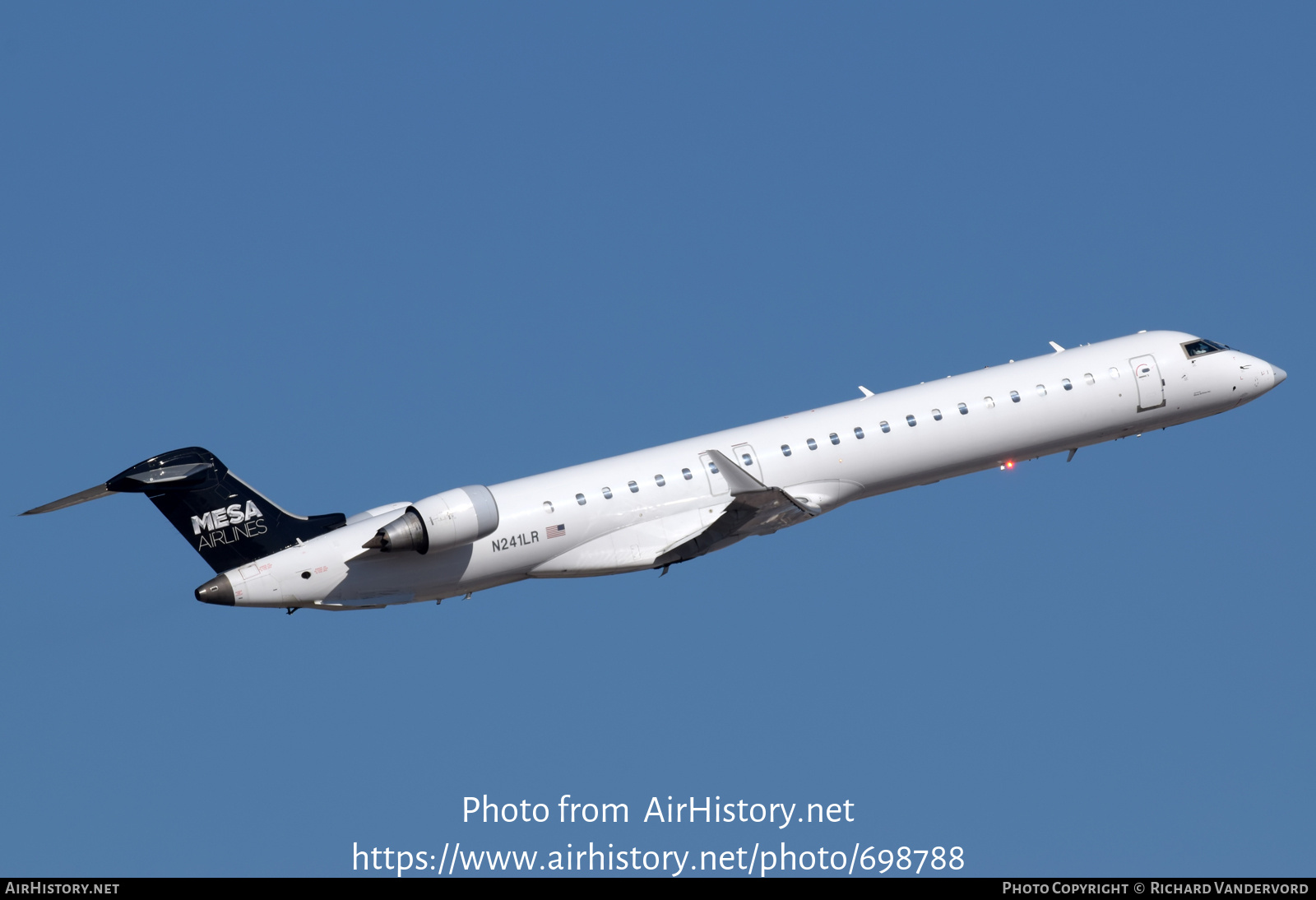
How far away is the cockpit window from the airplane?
0.26m

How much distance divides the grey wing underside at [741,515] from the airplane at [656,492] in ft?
0.15

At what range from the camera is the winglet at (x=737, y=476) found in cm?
3762

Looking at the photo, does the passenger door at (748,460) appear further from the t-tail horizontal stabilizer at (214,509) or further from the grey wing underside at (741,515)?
the t-tail horizontal stabilizer at (214,509)

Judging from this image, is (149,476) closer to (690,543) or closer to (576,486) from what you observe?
(576,486)

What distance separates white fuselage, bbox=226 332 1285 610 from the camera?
124ft

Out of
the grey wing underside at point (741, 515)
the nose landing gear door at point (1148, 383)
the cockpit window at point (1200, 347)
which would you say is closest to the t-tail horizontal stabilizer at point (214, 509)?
the grey wing underside at point (741, 515)

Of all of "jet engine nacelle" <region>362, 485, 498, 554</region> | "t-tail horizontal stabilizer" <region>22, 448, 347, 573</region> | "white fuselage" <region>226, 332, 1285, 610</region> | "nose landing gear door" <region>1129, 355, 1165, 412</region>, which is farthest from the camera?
"nose landing gear door" <region>1129, 355, 1165, 412</region>

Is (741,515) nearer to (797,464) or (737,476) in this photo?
(737,476)

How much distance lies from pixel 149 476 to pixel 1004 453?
725 inches

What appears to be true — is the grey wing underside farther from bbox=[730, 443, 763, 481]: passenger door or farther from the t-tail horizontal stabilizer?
the t-tail horizontal stabilizer

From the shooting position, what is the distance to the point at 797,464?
3978cm

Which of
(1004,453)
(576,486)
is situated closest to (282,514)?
(576,486)

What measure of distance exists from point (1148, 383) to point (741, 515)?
1078 cm

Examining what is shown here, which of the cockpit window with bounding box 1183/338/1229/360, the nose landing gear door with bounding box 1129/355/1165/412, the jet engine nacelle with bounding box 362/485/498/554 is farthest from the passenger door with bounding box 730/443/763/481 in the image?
the cockpit window with bounding box 1183/338/1229/360
